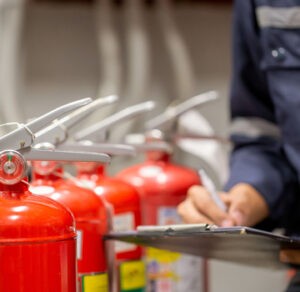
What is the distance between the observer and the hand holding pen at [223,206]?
3.34 feet

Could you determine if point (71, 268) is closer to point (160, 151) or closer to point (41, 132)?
point (41, 132)

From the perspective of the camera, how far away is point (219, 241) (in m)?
0.82

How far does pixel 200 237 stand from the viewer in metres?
0.79

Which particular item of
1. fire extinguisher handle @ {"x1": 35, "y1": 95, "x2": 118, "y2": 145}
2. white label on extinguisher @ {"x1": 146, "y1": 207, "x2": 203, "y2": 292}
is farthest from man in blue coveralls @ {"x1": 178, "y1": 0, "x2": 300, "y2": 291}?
fire extinguisher handle @ {"x1": 35, "y1": 95, "x2": 118, "y2": 145}

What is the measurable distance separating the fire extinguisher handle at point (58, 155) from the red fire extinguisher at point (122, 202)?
0.24 m

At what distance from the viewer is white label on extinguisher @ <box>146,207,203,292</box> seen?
3.84ft

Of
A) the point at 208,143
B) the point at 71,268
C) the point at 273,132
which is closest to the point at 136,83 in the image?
the point at 208,143

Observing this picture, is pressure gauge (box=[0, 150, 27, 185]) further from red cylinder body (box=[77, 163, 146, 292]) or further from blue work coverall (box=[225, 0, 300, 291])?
blue work coverall (box=[225, 0, 300, 291])

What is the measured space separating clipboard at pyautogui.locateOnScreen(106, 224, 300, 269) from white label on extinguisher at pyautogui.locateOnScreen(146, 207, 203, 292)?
4.9 inches

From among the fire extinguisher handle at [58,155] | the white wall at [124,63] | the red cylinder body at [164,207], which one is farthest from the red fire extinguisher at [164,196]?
the white wall at [124,63]

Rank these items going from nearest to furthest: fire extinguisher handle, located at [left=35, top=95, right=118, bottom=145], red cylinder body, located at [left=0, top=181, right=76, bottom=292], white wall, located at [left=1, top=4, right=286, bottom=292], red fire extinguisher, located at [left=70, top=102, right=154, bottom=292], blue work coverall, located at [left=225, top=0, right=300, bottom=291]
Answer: red cylinder body, located at [left=0, top=181, right=76, bottom=292] < fire extinguisher handle, located at [left=35, top=95, right=118, bottom=145] < red fire extinguisher, located at [left=70, top=102, right=154, bottom=292] < blue work coverall, located at [left=225, top=0, right=300, bottom=291] < white wall, located at [left=1, top=4, right=286, bottom=292]

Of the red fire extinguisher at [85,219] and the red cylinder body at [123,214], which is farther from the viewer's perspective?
the red cylinder body at [123,214]

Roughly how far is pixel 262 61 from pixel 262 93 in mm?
80

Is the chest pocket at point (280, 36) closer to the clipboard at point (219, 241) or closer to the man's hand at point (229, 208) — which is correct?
the man's hand at point (229, 208)
